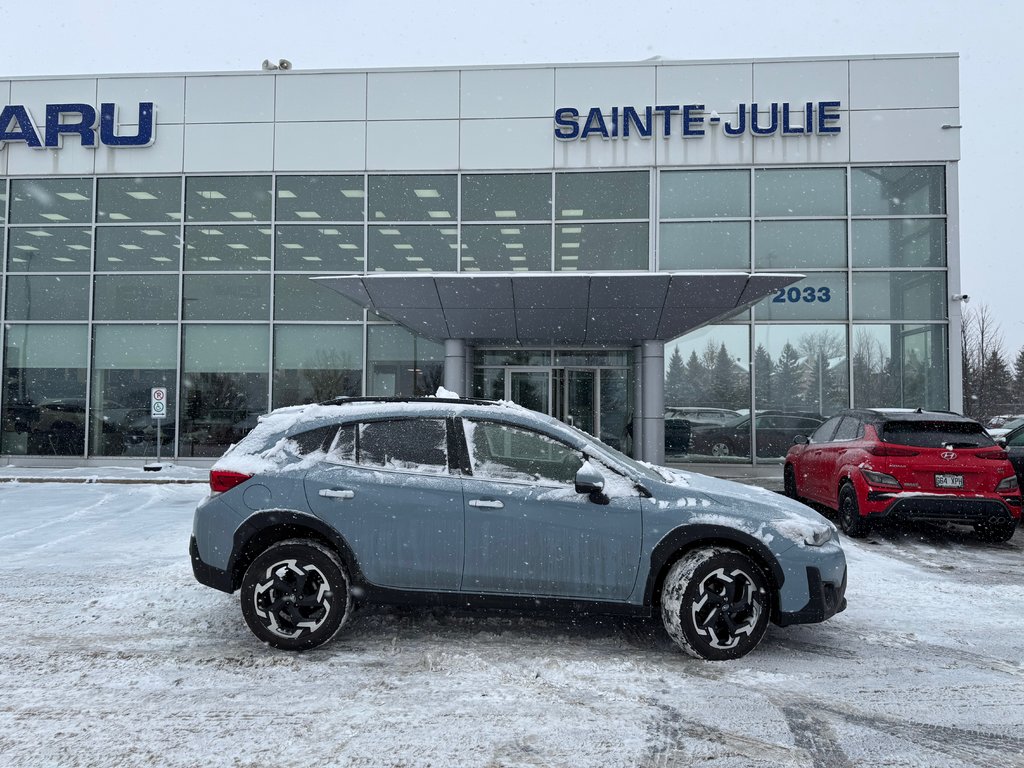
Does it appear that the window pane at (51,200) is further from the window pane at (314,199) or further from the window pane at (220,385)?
the window pane at (314,199)

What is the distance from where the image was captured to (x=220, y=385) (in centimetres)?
1617

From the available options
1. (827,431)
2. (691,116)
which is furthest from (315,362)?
(827,431)

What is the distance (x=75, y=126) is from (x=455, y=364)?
35.4 ft

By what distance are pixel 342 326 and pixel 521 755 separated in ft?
45.6

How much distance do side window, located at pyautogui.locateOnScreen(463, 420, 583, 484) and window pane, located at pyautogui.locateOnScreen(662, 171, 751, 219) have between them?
12.4 meters

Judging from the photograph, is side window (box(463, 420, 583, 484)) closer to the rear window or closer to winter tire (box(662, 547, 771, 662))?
winter tire (box(662, 547, 771, 662))

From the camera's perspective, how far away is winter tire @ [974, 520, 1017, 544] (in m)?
8.19

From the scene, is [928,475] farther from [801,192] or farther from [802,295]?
[801,192]

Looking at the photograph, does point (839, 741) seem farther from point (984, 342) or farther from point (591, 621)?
point (984, 342)

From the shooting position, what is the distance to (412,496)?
445cm

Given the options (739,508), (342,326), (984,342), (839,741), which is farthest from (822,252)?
(984,342)

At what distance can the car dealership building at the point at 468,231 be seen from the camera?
15.5 meters

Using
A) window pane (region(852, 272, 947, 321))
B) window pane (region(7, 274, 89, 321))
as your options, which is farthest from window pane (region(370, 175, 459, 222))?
window pane (region(852, 272, 947, 321))

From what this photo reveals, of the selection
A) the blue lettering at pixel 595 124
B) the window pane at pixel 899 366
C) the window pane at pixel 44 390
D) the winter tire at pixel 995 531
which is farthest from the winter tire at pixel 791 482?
the window pane at pixel 44 390
